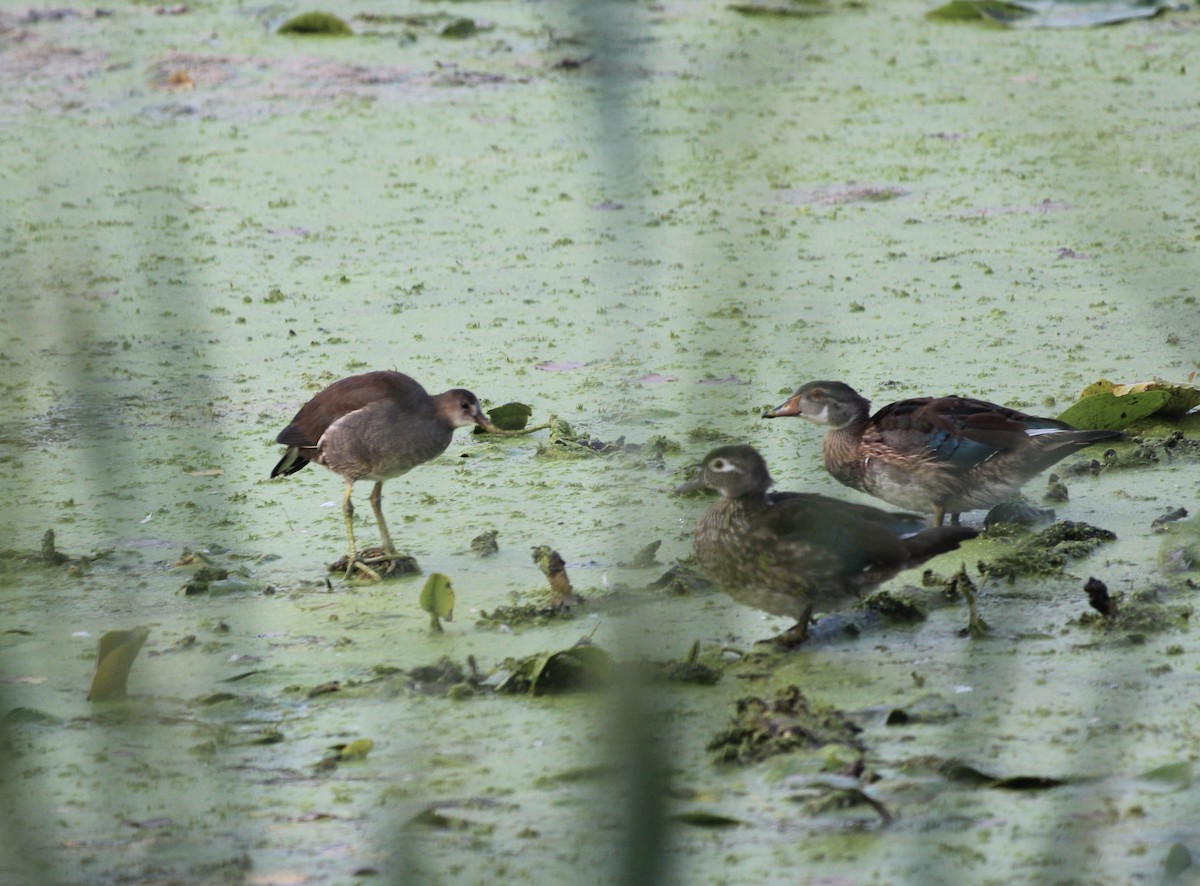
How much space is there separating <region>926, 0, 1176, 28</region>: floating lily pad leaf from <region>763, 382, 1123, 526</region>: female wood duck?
5.99 m

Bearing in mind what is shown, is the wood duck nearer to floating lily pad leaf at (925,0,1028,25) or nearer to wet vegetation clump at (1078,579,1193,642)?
wet vegetation clump at (1078,579,1193,642)

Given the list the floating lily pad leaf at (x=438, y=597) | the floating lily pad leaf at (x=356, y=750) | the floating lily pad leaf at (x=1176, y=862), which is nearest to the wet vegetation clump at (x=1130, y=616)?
the floating lily pad leaf at (x=1176, y=862)

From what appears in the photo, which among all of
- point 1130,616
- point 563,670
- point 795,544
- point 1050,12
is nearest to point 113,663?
point 563,670

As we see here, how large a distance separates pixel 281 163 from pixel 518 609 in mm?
4701

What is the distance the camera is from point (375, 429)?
4.00 metres

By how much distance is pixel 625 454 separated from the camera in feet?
14.7

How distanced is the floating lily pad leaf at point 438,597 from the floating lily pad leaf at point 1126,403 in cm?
184

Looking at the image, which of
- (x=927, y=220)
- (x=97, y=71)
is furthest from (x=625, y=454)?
(x=97, y=71)

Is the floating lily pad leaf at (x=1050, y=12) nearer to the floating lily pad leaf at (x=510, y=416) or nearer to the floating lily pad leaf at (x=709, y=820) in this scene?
the floating lily pad leaf at (x=510, y=416)

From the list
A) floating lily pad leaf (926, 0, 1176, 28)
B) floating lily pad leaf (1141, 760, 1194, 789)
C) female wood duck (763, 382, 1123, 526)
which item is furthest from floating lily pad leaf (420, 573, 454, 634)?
floating lily pad leaf (926, 0, 1176, 28)

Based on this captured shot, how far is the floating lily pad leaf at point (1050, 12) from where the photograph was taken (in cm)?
941

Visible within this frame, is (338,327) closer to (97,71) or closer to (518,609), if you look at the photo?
(518,609)

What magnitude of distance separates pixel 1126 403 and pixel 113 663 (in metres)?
2.67

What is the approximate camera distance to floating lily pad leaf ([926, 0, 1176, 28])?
941 cm
